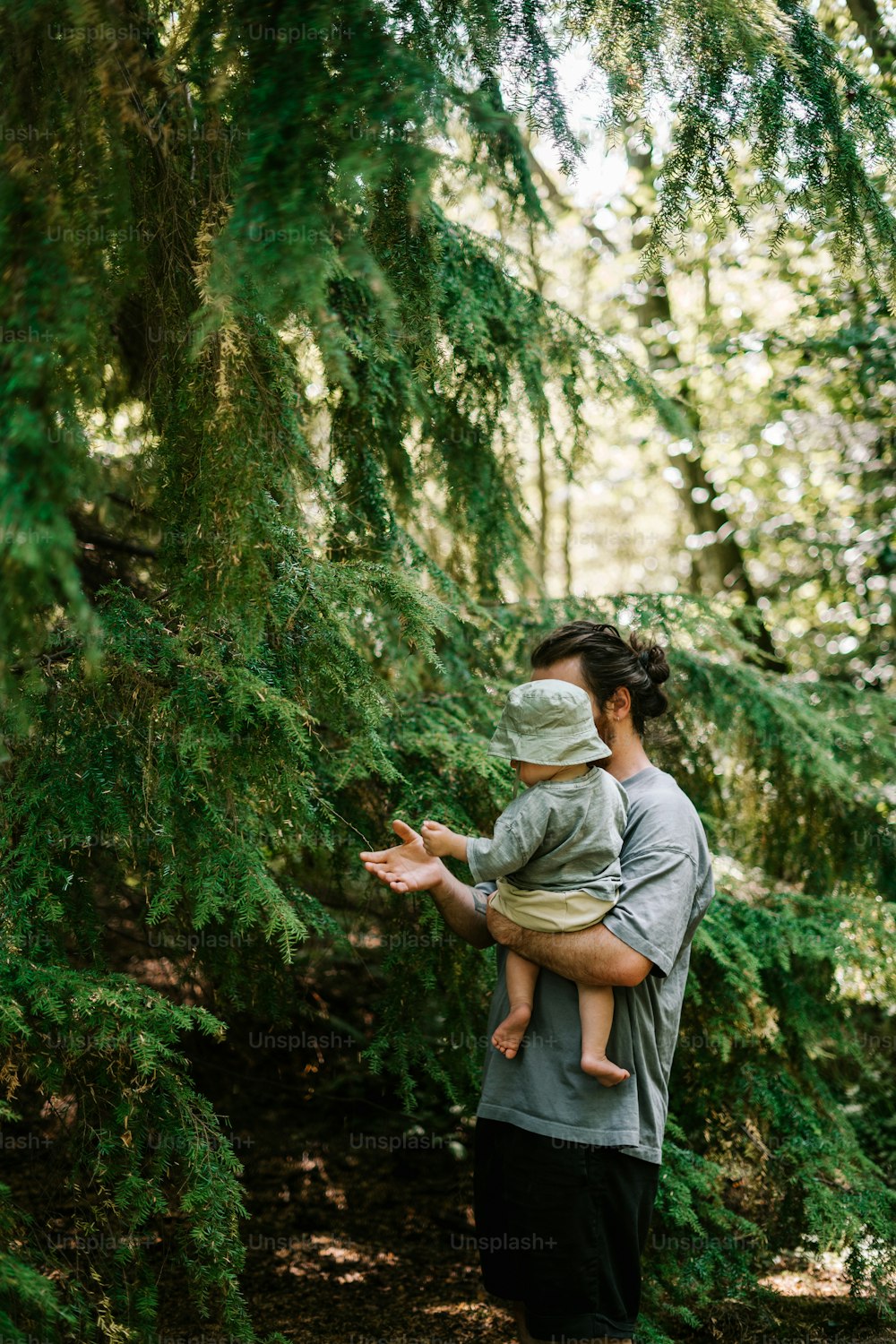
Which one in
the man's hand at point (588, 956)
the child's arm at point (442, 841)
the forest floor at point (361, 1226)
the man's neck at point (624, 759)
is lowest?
the forest floor at point (361, 1226)

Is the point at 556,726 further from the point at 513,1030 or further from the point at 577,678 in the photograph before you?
the point at 513,1030

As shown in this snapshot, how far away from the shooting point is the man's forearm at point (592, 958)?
1.93 metres

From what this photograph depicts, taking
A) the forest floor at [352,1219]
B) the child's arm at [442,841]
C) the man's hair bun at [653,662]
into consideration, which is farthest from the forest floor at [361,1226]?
the man's hair bun at [653,662]

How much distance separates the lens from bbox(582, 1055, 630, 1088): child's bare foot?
191 cm

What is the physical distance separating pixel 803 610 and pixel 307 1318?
5.28 metres

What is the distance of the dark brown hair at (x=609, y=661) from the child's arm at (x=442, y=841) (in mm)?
477

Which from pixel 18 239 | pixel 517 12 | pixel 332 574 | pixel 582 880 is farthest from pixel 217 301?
pixel 582 880

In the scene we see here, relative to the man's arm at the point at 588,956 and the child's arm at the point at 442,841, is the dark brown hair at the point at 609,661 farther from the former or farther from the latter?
the man's arm at the point at 588,956

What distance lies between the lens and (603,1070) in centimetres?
190

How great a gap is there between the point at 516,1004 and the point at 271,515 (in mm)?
1195

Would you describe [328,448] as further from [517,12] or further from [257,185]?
[257,185]

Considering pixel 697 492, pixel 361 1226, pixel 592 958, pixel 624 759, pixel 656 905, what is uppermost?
pixel 697 492

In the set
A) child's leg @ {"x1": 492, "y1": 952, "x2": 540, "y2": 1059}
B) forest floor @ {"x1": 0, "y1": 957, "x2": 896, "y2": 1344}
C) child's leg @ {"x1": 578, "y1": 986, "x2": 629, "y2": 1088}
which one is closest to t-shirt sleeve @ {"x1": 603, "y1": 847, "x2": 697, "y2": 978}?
child's leg @ {"x1": 578, "y1": 986, "x2": 629, "y2": 1088}

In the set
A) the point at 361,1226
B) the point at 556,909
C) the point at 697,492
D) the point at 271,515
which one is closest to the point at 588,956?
the point at 556,909
